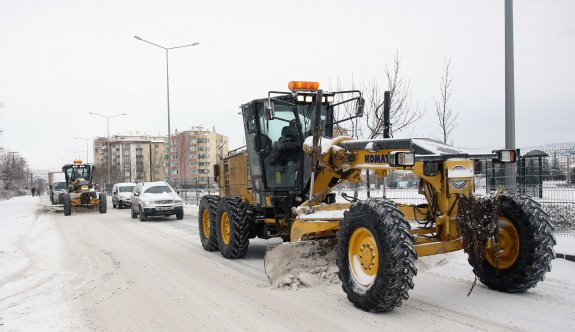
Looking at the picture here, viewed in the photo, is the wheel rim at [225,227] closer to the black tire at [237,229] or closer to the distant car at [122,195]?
the black tire at [237,229]

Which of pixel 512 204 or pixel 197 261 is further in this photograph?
pixel 197 261

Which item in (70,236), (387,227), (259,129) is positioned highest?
(259,129)

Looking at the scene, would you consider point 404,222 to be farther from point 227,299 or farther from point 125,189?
point 125,189

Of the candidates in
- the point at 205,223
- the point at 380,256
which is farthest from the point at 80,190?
the point at 380,256

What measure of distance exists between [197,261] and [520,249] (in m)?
5.81

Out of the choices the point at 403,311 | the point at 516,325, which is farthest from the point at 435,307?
the point at 516,325

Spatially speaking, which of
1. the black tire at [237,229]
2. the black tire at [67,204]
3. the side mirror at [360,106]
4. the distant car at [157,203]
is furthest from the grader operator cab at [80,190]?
the side mirror at [360,106]

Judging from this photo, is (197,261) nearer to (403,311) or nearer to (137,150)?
(403,311)

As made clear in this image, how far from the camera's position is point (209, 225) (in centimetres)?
1079

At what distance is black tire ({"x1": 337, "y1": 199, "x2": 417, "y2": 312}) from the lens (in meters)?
5.12

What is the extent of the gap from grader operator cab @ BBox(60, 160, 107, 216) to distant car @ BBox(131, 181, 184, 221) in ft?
15.1

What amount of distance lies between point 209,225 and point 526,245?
6.67 meters

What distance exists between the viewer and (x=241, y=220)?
9328mm

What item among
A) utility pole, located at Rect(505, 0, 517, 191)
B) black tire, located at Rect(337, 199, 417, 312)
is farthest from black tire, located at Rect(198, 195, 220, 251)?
utility pole, located at Rect(505, 0, 517, 191)
